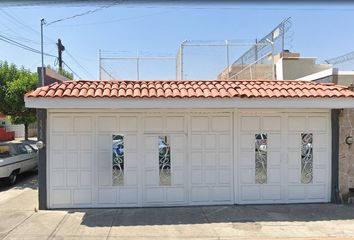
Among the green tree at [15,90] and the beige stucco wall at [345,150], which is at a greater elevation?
the green tree at [15,90]

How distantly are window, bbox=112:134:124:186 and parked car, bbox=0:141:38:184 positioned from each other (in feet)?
16.6

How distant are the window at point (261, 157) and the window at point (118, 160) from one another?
3374mm

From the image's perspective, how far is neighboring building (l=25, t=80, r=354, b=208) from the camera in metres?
9.18

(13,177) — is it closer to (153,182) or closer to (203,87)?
(153,182)

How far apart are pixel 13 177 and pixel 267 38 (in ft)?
34.5

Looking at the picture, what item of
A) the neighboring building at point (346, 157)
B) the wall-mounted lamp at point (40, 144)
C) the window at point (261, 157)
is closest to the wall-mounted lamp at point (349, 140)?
the neighboring building at point (346, 157)

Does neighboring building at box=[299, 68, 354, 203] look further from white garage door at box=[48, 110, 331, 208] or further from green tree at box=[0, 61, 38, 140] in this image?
green tree at box=[0, 61, 38, 140]

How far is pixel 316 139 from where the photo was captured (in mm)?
9758

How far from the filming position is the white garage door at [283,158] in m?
9.64

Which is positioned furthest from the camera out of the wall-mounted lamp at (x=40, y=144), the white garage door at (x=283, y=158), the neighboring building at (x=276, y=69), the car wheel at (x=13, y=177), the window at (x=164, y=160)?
the neighboring building at (x=276, y=69)

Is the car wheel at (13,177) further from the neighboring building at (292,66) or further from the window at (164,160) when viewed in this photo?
the neighboring building at (292,66)

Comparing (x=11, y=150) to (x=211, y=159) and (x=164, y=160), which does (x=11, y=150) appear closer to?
(x=164, y=160)

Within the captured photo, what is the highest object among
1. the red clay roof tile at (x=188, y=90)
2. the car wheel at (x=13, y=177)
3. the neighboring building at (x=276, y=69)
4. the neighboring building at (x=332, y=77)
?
the neighboring building at (x=276, y=69)

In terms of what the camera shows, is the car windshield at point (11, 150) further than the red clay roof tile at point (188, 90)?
Yes
